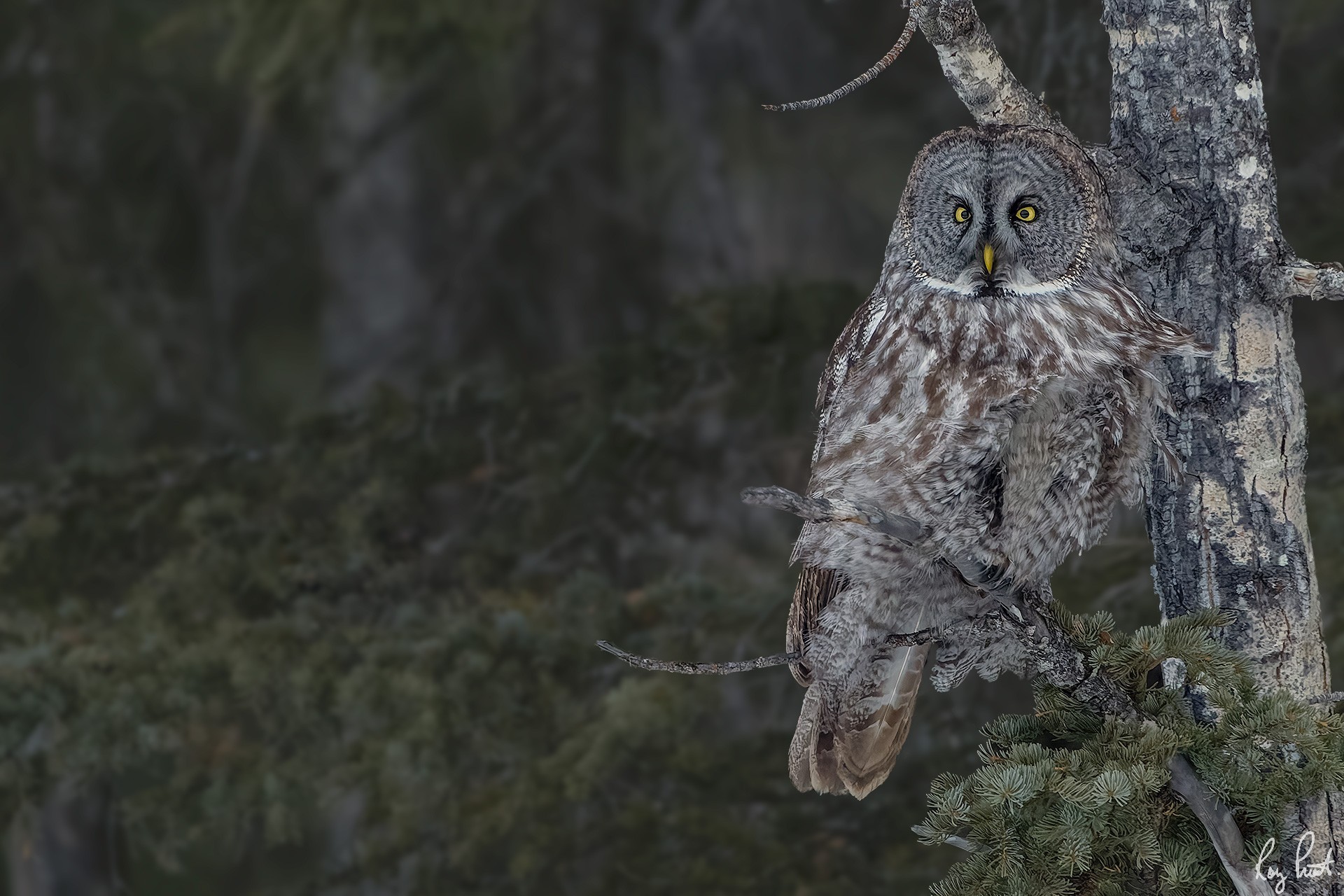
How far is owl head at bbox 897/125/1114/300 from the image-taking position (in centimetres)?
187

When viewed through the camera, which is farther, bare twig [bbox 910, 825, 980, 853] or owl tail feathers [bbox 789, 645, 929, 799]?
owl tail feathers [bbox 789, 645, 929, 799]

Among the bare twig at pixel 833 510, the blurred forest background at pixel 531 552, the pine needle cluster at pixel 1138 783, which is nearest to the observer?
the bare twig at pixel 833 510

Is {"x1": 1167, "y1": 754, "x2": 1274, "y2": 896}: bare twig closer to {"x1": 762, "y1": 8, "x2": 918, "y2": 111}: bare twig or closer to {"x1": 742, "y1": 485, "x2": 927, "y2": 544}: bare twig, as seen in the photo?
{"x1": 742, "y1": 485, "x2": 927, "y2": 544}: bare twig

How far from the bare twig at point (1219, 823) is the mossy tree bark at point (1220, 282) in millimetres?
203

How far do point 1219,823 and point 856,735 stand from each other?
0.62 m

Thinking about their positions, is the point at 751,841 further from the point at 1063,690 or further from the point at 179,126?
the point at 179,126

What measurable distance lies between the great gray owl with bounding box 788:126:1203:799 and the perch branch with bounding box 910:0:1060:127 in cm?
16

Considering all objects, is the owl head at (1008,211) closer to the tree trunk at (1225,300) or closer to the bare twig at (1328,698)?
the tree trunk at (1225,300)

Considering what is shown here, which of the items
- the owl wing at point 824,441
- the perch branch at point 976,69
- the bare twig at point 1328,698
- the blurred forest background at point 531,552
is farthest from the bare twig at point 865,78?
the bare twig at point 1328,698

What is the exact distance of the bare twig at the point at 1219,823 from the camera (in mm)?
1858

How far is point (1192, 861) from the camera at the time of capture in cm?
194

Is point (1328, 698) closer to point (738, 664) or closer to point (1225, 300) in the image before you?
point (1225, 300)

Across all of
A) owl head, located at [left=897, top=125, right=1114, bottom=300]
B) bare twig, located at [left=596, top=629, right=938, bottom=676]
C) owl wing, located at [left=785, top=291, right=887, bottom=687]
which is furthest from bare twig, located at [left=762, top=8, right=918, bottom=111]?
bare twig, located at [left=596, top=629, right=938, bottom=676]

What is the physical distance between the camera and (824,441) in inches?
83.4
